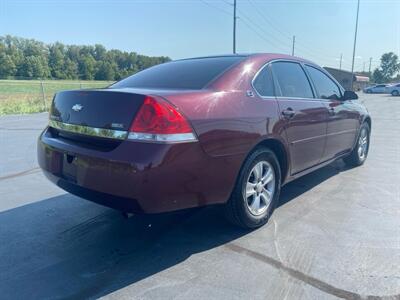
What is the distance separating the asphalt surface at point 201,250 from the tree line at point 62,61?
5942 cm

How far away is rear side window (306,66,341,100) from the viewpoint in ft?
13.8

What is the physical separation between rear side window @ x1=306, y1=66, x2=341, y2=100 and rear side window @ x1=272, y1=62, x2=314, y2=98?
235mm

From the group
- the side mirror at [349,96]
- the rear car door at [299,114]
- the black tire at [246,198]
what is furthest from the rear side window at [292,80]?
the side mirror at [349,96]

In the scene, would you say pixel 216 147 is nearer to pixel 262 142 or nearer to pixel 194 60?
pixel 262 142

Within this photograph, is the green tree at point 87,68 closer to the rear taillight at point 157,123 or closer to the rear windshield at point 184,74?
the rear windshield at point 184,74

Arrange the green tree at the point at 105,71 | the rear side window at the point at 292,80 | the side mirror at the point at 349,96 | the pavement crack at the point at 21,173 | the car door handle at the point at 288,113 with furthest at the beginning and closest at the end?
the green tree at the point at 105,71
the pavement crack at the point at 21,173
the side mirror at the point at 349,96
the rear side window at the point at 292,80
the car door handle at the point at 288,113

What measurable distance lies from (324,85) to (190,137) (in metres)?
2.70

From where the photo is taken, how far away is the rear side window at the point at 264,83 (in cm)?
312

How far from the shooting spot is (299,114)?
11.7 feet

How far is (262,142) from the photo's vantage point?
310 cm

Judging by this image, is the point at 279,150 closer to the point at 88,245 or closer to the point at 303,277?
the point at 303,277

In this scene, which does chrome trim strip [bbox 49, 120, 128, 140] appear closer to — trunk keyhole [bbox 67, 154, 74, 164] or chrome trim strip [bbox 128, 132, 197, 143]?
chrome trim strip [bbox 128, 132, 197, 143]

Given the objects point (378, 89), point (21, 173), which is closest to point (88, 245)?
point (21, 173)

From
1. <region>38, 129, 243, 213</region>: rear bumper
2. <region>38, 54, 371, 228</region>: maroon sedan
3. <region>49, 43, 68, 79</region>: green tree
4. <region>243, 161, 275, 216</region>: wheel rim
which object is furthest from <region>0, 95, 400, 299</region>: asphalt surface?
<region>49, 43, 68, 79</region>: green tree
